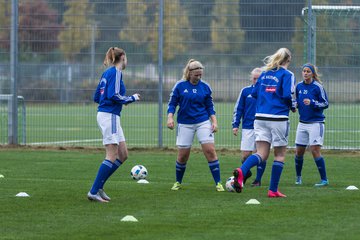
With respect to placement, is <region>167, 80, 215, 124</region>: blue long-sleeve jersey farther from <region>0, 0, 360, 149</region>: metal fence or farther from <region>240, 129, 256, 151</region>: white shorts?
<region>0, 0, 360, 149</region>: metal fence

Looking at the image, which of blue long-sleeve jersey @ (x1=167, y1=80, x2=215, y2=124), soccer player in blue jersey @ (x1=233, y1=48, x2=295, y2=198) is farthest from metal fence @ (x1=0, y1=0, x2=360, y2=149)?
soccer player in blue jersey @ (x1=233, y1=48, x2=295, y2=198)

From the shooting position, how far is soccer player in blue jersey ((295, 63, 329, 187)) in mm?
14570

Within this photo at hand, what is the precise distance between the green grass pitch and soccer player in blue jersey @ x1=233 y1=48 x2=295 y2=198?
0.45m

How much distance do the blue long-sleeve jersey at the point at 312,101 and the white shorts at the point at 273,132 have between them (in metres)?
A: 2.25

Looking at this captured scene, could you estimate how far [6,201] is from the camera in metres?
12.0

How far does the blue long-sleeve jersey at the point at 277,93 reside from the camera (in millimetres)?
12344

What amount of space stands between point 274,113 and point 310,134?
7.94 feet

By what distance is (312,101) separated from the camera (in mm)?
14516

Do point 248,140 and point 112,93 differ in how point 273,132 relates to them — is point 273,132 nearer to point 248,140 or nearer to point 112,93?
point 112,93

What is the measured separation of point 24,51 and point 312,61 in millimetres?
7400

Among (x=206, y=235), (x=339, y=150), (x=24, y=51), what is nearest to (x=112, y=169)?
(x=206, y=235)

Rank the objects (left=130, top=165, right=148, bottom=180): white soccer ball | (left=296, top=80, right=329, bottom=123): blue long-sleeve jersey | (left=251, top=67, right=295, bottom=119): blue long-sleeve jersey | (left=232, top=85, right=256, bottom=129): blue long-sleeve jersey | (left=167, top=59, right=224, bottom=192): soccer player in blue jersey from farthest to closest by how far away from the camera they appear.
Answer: (left=130, top=165, right=148, bottom=180): white soccer ball
(left=232, top=85, right=256, bottom=129): blue long-sleeve jersey
(left=296, top=80, right=329, bottom=123): blue long-sleeve jersey
(left=167, top=59, right=224, bottom=192): soccer player in blue jersey
(left=251, top=67, right=295, bottom=119): blue long-sleeve jersey

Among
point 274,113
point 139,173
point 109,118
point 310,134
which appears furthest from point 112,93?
point 310,134

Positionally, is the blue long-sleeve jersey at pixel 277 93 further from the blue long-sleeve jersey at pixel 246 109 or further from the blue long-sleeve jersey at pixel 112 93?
the blue long-sleeve jersey at pixel 246 109
